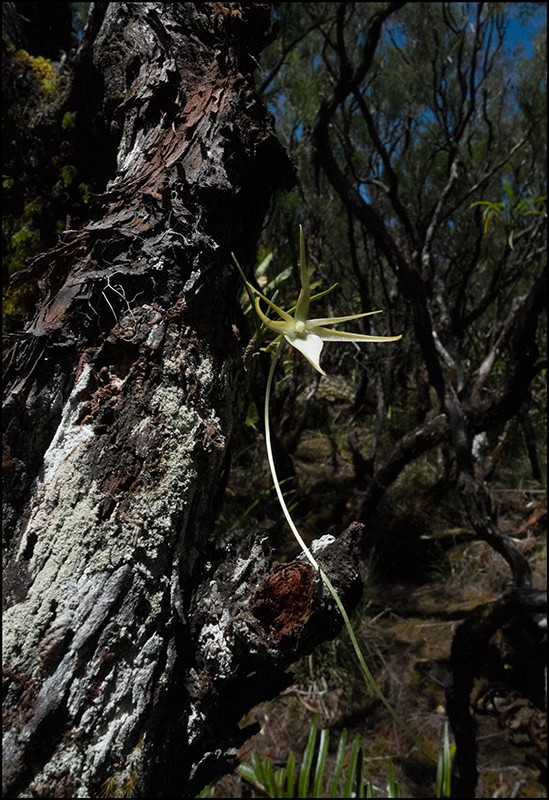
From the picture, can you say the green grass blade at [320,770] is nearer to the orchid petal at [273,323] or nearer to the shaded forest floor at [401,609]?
the shaded forest floor at [401,609]

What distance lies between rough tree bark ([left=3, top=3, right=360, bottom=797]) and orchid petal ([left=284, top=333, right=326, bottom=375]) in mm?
92

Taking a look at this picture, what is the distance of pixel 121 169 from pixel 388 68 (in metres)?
6.20

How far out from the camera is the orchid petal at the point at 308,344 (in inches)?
33.6

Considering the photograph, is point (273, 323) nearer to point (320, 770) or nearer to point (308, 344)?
point (308, 344)

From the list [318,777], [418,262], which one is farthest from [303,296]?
[418,262]

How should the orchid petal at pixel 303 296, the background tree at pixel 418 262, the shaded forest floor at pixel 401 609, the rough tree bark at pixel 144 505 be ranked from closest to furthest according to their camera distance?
the rough tree bark at pixel 144 505 < the orchid petal at pixel 303 296 < the shaded forest floor at pixel 401 609 < the background tree at pixel 418 262

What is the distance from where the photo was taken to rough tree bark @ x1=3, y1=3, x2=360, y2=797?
59 centimetres

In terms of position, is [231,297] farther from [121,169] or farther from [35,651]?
[35,651]

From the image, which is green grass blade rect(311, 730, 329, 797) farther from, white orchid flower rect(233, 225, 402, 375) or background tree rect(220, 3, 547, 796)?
white orchid flower rect(233, 225, 402, 375)

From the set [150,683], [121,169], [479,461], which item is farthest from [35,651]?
[479,461]

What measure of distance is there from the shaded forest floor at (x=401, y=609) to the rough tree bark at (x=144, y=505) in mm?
1253

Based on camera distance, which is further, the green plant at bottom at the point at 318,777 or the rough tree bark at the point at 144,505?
the green plant at bottom at the point at 318,777

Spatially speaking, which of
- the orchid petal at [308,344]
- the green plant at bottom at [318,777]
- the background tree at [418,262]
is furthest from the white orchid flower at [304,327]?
the green plant at bottom at [318,777]

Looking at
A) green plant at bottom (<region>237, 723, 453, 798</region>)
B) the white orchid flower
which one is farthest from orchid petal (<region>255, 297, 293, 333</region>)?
green plant at bottom (<region>237, 723, 453, 798</region>)
